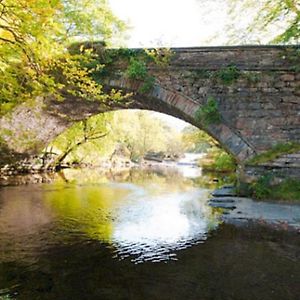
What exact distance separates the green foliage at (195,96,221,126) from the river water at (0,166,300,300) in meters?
2.77

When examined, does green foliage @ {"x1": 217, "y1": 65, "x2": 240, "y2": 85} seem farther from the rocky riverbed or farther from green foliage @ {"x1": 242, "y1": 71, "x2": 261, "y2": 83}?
the rocky riverbed

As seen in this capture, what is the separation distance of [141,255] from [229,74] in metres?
6.91

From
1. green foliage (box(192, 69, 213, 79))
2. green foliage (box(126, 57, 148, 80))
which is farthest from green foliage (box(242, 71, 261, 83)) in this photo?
green foliage (box(126, 57, 148, 80))

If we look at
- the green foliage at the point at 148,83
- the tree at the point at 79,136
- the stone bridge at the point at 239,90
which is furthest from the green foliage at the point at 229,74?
the tree at the point at 79,136

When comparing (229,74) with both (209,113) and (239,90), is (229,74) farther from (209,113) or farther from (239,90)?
(209,113)

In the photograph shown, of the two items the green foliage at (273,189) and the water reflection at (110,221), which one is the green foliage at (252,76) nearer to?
the green foliage at (273,189)

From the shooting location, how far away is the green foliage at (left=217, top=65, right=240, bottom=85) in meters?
10.5

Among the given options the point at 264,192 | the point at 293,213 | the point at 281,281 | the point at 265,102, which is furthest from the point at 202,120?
the point at 281,281

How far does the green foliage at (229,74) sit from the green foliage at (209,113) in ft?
2.24

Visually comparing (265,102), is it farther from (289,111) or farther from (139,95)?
(139,95)

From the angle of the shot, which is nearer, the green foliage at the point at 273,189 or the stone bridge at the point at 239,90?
the green foliage at the point at 273,189

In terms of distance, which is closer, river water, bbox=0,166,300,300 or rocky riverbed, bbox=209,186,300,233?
river water, bbox=0,166,300,300

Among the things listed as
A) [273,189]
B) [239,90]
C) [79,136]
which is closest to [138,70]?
[239,90]

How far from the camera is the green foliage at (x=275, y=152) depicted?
9.95 m
